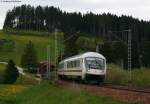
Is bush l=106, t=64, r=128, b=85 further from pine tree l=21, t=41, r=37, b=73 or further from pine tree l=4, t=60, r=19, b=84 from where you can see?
pine tree l=21, t=41, r=37, b=73

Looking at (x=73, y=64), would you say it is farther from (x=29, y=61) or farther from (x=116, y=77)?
(x=29, y=61)

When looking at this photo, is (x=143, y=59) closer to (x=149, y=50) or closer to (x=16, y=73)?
(x=149, y=50)

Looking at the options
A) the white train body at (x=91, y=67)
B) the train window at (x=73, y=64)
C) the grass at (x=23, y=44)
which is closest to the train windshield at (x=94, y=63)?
the white train body at (x=91, y=67)

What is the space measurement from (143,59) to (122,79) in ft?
177

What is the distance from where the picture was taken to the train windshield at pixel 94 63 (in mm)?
47375

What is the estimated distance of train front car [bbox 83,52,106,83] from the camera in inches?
1850

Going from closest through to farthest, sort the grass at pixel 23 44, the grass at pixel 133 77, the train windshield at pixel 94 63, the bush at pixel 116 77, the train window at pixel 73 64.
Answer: the train windshield at pixel 94 63, the grass at pixel 133 77, the train window at pixel 73 64, the bush at pixel 116 77, the grass at pixel 23 44

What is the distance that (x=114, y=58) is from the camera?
373ft

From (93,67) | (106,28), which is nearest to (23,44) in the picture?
(106,28)

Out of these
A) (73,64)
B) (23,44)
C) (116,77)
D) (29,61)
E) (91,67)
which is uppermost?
(23,44)

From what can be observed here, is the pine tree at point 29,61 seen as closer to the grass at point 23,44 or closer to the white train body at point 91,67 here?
the grass at point 23,44

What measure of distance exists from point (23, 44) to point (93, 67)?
122538mm

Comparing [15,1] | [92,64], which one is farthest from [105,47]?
[15,1]

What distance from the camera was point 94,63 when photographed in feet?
157
